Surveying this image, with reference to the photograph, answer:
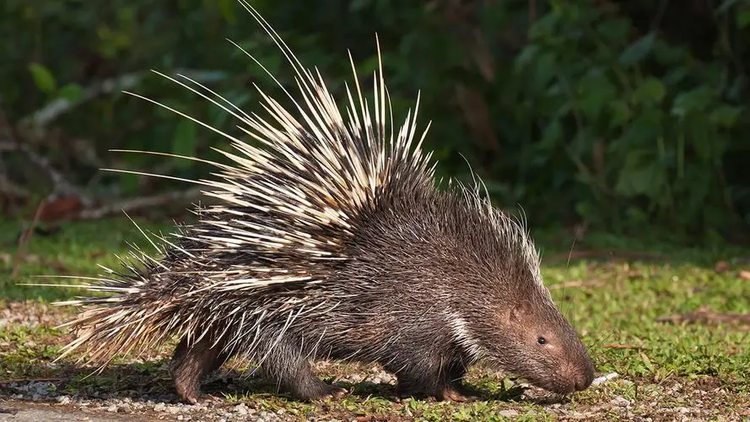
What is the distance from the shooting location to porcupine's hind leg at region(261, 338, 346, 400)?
191 inches

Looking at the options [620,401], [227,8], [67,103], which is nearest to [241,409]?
[620,401]

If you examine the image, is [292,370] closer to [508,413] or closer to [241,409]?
[241,409]

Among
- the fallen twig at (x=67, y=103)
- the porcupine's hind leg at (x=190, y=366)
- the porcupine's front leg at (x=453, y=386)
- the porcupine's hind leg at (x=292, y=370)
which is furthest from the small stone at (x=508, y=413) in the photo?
the fallen twig at (x=67, y=103)

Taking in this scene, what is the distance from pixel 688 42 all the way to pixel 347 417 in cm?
688

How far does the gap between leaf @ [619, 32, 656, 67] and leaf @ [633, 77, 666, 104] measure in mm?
198

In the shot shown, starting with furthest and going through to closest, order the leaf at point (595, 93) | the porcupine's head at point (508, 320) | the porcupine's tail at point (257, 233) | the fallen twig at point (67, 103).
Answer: the fallen twig at point (67, 103)
the leaf at point (595, 93)
the porcupine's head at point (508, 320)
the porcupine's tail at point (257, 233)

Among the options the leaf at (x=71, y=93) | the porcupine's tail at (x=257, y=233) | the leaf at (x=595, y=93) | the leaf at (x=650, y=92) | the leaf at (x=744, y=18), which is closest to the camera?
the porcupine's tail at (x=257, y=233)

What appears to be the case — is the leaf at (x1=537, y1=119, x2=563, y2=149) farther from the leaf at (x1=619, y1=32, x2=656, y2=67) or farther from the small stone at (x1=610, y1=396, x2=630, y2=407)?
Answer: the small stone at (x1=610, y1=396, x2=630, y2=407)

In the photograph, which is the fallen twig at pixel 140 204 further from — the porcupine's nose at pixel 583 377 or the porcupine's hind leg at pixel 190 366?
the porcupine's nose at pixel 583 377

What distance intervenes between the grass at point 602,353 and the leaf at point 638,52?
4.93 ft

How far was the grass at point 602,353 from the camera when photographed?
16.0 ft

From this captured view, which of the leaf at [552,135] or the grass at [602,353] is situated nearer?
the grass at [602,353]

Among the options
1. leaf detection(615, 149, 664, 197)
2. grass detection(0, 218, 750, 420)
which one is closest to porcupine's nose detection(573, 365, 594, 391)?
grass detection(0, 218, 750, 420)

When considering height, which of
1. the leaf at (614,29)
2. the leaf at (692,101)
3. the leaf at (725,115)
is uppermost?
the leaf at (614,29)
